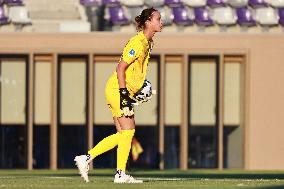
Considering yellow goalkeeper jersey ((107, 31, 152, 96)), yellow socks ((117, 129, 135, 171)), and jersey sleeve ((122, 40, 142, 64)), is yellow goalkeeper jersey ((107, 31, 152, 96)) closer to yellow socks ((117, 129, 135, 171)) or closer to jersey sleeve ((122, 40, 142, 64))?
jersey sleeve ((122, 40, 142, 64))

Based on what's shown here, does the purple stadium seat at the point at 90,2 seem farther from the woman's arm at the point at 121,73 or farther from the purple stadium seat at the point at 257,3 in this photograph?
the woman's arm at the point at 121,73

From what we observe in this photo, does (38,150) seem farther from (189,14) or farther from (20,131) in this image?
(189,14)

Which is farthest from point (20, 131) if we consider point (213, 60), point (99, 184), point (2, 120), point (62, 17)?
point (99, 184)

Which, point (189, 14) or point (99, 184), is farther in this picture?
point (189, 14)

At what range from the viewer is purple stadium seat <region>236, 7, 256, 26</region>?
36250 millimetres

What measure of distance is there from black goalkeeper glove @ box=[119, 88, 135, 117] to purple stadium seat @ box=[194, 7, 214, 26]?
70.5ft

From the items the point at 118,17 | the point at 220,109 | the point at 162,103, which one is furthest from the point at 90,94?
the point at 220,109

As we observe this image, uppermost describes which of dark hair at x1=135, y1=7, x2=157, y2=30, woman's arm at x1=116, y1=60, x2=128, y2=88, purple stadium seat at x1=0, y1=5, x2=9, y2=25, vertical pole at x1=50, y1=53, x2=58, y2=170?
purple stadium seat at x1=0, y1=5, x2=9, y2=25

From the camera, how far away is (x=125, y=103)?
14750 mm

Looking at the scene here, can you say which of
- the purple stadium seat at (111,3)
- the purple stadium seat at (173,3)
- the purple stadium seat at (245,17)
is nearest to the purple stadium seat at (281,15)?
the purple stadium seat at (245,17)

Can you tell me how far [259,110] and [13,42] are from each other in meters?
6.85

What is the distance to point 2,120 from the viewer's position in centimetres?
3534

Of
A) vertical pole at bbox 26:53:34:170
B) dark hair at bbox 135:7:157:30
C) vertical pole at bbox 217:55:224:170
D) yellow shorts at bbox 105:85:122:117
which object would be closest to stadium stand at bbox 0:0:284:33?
vertical pole at bbox 26:53:34:170

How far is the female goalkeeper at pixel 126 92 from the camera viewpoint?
14773 millimetres
